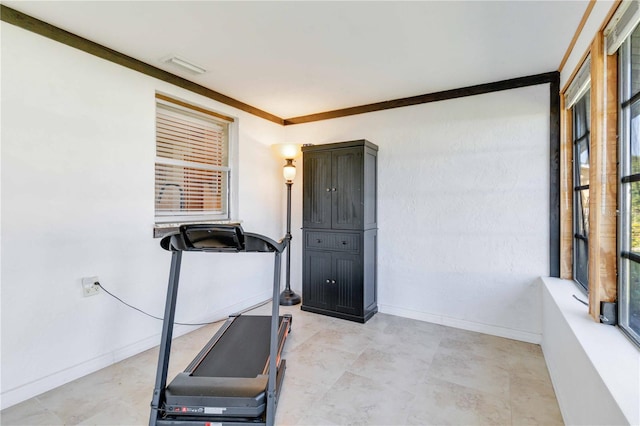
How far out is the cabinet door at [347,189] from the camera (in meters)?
3.40

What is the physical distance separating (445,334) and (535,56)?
8.30 feet

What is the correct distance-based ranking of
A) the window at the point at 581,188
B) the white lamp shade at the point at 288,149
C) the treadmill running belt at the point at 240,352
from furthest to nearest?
the white lamp shade at the point at 288,149
the window at the point at 581,188
the treadmill running belt at the point at 240,352

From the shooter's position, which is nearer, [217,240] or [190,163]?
[217,240]

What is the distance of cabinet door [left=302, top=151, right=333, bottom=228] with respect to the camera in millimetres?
3596

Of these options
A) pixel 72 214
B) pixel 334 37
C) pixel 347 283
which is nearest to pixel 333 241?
pixel 347 283

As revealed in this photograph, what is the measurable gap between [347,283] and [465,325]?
4.12ft

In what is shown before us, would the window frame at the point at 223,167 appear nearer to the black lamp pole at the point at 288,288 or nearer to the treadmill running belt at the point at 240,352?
the black lamp pole at the point at 288,288

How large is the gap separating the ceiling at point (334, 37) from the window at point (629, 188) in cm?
62

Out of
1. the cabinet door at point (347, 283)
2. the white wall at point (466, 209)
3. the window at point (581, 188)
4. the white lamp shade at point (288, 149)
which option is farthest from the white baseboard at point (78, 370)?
the window at point (581, 188)

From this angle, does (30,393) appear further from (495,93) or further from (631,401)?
(495,93)

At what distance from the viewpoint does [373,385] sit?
2182 millimetres

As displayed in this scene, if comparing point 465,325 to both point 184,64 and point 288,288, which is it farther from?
point 184,64

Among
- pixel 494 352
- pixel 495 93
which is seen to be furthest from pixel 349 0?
pixel 494 352

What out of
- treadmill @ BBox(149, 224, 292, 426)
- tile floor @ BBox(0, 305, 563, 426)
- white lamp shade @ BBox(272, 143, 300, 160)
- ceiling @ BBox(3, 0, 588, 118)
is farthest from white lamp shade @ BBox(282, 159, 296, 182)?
treadmill @ BBox(149, 224, 292, 426)
